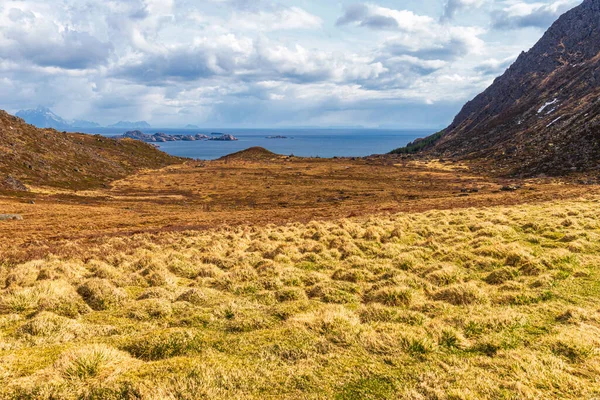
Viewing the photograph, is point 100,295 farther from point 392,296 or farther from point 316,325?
point 392,296

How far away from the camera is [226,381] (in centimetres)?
664

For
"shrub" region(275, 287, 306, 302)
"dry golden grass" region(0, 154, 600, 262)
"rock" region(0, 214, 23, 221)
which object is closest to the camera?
"shrub" region(275, 287, 306, 302)

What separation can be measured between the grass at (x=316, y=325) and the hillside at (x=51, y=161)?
7176cm

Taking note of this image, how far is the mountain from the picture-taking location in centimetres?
9131

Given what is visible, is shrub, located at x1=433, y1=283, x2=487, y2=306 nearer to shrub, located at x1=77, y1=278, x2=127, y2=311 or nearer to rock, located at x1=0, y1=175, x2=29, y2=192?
shrub, located at x1=77, y1=278, x2=127, y2=311

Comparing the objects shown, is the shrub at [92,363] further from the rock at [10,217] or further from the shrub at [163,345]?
the rock at [10,217]

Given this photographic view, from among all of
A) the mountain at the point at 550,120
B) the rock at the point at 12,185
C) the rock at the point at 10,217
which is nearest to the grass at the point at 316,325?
the rock at the point at 10,217

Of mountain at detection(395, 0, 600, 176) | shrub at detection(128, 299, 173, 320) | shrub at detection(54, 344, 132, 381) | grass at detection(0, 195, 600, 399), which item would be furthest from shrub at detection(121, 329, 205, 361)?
mountain at detection(395, 0, 600, 176)

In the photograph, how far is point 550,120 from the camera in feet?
417

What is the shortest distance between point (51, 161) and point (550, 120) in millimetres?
170801

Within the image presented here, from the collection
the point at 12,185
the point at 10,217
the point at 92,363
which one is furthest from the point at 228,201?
the point at 92,363

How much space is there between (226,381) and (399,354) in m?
3.87

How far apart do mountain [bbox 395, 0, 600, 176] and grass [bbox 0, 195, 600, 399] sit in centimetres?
8852

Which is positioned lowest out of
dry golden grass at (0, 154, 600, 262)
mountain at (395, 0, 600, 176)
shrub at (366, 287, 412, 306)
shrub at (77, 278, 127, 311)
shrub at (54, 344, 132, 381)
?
dry golden grass at (0, 154, 600, 262)
